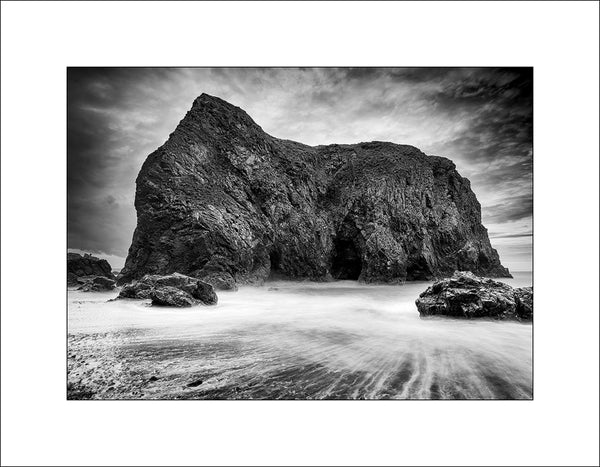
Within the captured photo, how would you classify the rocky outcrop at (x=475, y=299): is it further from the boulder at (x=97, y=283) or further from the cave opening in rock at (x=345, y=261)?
the boulder at (x=97, y=283)

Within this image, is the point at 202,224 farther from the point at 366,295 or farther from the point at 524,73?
the point at 524,73

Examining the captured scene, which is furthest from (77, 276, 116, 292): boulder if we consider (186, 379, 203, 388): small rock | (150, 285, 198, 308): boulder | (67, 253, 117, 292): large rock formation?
(186, 379, 203, 388): small rock

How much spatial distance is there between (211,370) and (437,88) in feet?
14.7

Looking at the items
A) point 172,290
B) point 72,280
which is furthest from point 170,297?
point 72,280

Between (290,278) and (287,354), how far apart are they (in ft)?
10.4

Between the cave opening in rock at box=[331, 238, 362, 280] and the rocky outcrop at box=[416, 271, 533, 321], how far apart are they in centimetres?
288

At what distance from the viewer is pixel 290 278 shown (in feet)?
22.1

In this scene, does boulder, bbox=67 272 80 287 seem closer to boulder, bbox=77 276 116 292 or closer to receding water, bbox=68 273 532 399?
receding water, bbox=68 273 532 399

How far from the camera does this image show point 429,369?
3395 mm

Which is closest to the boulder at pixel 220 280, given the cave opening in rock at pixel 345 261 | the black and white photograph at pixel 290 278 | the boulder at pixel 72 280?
the black and white photograph at pixel 290 278

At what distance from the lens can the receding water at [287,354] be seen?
10.6 feet

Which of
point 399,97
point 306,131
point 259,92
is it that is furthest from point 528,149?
point 259,92

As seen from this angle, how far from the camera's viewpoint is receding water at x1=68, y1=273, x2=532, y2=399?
323cm

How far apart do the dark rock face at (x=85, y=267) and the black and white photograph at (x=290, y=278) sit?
29 mm
